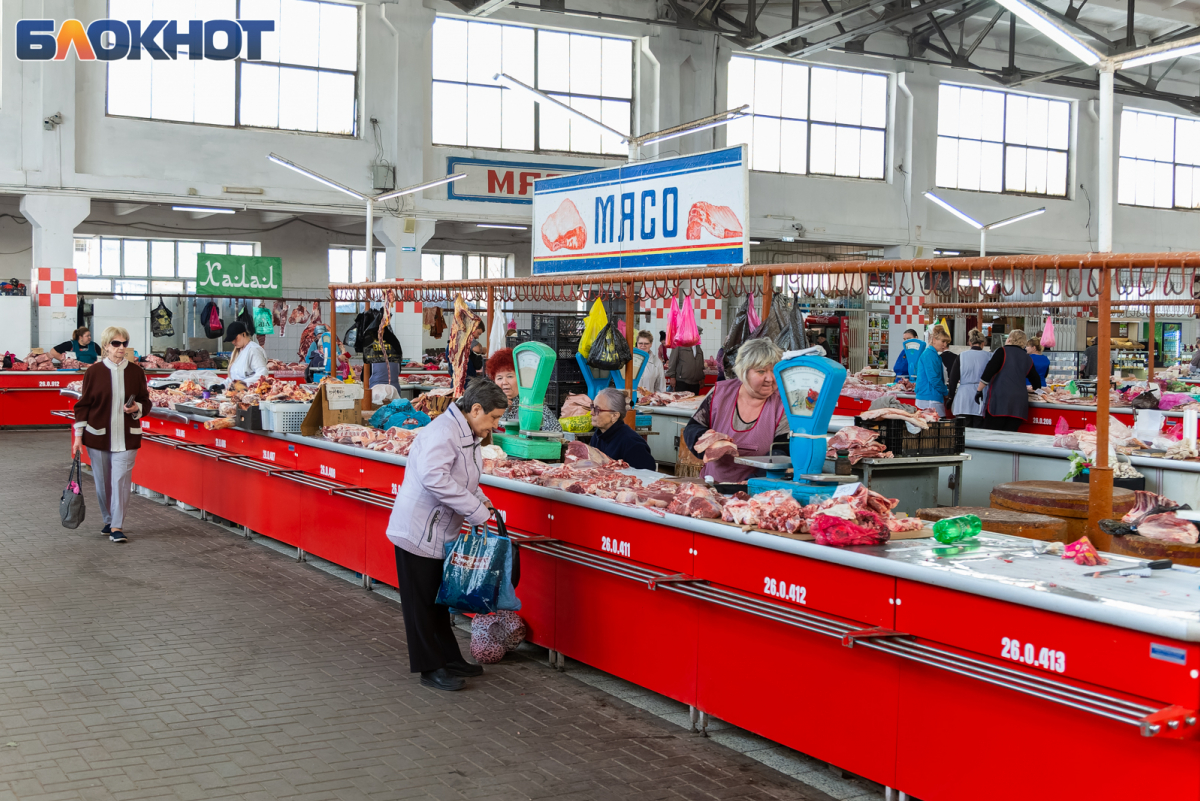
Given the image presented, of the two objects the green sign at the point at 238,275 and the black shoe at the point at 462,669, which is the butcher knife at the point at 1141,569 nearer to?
the black shoe at the point at 462,669

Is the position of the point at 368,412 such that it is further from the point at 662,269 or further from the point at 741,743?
the point at 741,743

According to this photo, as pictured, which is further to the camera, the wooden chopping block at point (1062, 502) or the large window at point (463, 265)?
the large window at point (463, 265)

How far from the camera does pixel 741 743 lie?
16.2 feet

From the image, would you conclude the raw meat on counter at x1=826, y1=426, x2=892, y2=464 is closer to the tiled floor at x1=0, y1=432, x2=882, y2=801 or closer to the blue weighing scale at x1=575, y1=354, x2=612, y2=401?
the blue weighing scale at x1=575, y1=354, x2=612, y2=401

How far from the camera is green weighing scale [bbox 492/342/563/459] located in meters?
7.28

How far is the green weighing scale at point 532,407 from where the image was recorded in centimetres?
728

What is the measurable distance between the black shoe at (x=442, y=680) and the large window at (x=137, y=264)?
19322 millimetres

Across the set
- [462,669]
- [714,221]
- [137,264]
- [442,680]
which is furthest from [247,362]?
[137,264]

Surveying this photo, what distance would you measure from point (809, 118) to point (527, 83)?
21.9 feet

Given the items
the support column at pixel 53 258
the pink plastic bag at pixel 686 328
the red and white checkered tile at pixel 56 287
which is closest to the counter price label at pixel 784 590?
the pink plastic bag at pixel 686 328

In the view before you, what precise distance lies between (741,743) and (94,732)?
2.91m

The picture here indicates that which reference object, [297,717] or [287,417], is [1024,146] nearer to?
[287,417]

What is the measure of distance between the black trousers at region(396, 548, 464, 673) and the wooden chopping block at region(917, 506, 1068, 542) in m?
2.48

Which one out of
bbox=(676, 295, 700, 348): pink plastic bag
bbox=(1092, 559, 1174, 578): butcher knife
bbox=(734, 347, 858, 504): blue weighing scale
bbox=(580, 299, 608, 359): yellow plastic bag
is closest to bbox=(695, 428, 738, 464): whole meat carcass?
bbox=(734, 347, 858, 504): blue weighing scale
